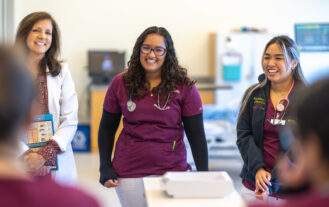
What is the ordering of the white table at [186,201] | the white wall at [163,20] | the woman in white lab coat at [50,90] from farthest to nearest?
the white wall at [163,20], the woman in white lab coat at [50,90], the white table at [186,201]

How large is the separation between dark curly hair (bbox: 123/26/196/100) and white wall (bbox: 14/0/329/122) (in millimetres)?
4254

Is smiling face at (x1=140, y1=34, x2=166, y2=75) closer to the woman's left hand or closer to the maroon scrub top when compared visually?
the maroon scrub top

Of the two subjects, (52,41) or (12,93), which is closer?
(12,93)

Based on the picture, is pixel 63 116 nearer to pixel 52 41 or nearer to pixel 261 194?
pixel 52 41

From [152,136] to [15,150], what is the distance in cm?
133

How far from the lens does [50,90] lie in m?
2.45

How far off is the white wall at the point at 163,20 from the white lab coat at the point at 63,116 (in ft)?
13.3

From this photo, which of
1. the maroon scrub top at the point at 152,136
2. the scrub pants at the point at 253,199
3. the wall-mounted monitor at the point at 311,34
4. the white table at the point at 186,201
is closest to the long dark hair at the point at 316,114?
the white table at the point at 186,201

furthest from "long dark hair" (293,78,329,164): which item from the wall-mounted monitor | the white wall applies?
the white wall

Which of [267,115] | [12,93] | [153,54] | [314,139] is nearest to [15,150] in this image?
[12,93]

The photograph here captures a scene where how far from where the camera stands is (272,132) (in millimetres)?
2221

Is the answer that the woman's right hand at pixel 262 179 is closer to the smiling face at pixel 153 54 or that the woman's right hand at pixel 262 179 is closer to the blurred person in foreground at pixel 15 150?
the smiling face at pixel 153 54

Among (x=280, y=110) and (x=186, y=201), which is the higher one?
(x=280, y=110)

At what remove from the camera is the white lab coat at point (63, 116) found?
2.45 m
